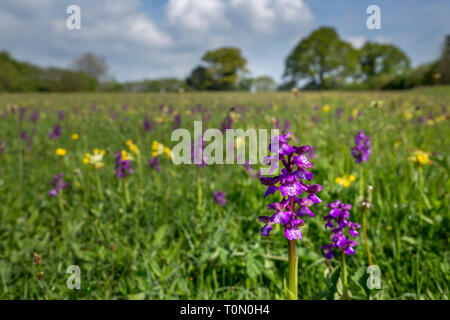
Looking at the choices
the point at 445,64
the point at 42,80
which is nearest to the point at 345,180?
the point at 445,64

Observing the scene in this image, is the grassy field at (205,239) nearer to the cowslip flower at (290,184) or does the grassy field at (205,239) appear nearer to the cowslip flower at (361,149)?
the cowslip flower at (361,149)

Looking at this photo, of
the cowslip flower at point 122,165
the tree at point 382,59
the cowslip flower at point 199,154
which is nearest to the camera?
the cowslip flower at point 199,154

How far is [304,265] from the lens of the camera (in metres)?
1.67

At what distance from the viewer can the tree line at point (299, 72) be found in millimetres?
12289

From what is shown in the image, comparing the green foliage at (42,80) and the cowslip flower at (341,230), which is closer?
the cowslip flower at (341,230)

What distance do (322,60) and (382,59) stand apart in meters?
20.8

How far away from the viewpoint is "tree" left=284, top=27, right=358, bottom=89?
2622 centimetres

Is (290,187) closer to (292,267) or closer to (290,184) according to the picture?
(290,184)

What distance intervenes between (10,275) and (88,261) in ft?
1.49

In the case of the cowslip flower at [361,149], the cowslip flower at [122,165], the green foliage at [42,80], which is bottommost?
the cowslip flower at [122,165]

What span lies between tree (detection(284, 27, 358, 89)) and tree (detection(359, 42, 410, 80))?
599 inches

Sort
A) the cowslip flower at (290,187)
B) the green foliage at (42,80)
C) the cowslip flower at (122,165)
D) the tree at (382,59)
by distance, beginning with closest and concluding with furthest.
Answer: the cowslip flower at (290,187) < the cowslip flower at (122,165) < the green foliage at (42,80) < the tree at (382,59)

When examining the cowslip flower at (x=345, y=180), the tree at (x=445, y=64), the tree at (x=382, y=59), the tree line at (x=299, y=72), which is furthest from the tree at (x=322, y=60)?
the cowslip flower at (x=345, y=180)
